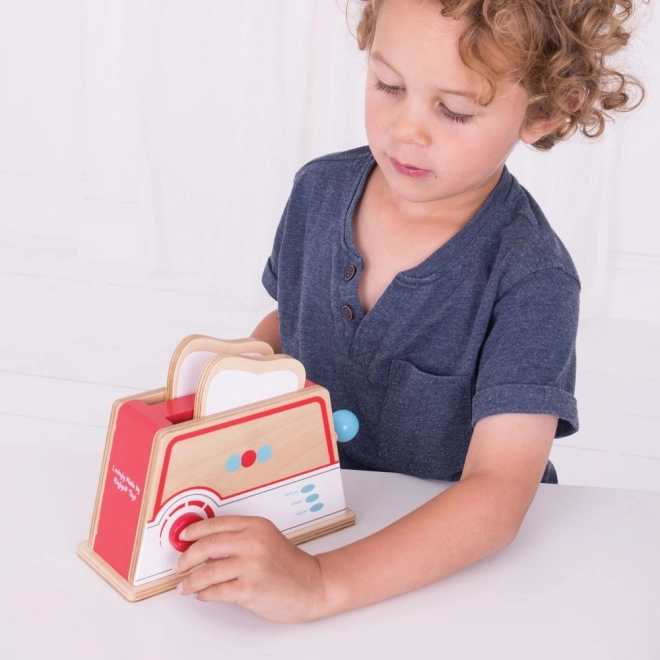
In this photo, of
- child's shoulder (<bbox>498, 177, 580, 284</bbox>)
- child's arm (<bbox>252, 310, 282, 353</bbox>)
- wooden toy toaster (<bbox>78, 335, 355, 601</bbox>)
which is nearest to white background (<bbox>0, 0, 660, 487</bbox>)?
child's arm (<bbox>252, 310, 282, 353</bbox>)

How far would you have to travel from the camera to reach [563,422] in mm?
915

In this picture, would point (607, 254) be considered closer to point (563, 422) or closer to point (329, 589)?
point (563, 422)

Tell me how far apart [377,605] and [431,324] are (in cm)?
37

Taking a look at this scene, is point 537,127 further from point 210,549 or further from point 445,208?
point 210,549

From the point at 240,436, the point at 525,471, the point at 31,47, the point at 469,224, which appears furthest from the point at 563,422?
the point at 31,47

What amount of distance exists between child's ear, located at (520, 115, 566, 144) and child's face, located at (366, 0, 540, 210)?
0.02 metres

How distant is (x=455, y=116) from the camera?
0.88 metres

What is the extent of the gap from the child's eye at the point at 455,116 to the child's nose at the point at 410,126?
0.07 feet

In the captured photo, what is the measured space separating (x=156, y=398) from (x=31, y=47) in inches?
89.0

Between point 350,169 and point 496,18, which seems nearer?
point 496,18

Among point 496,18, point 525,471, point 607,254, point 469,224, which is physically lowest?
point 607,254

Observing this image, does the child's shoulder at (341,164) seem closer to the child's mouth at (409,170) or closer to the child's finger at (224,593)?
the child's mouth at (409,170)

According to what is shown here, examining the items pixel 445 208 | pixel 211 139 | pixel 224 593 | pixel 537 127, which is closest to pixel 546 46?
pixel 537 127

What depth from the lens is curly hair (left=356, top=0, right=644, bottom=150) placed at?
85 cm
